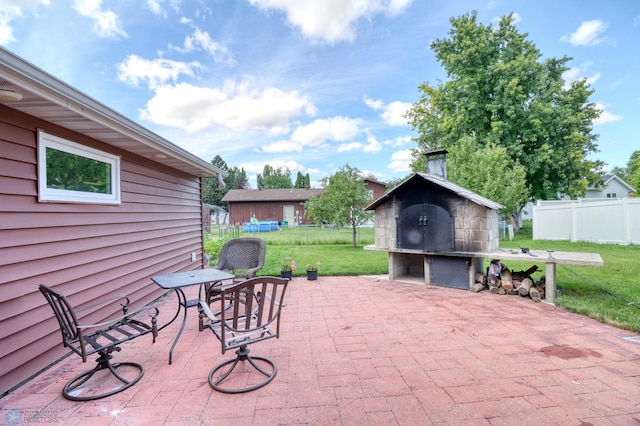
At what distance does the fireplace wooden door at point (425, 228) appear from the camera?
524 centimetres

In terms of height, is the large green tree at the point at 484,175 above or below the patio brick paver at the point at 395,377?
above

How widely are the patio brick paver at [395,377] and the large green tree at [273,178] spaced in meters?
46.5

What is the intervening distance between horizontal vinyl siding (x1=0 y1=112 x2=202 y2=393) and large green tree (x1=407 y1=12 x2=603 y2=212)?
14.0 meters

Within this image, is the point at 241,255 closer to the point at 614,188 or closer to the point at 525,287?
the point at 525,287

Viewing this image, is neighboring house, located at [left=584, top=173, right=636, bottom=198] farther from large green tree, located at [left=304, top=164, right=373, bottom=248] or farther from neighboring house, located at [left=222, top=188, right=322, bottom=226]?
large green tree, located at [left=304, top=164, right=373, bottom=248]

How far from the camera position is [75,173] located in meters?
3.37

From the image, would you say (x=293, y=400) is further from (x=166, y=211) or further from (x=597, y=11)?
(x=597, y=11)

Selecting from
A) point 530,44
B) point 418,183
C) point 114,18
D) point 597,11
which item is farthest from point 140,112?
point 530,44

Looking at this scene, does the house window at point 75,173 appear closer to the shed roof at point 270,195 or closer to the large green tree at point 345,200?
the large green tree at point 345,200

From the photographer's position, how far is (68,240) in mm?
3160

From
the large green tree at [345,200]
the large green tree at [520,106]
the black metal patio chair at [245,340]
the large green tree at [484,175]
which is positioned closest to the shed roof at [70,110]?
the black metal patio chair at [245,340]

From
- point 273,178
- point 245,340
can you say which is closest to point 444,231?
point 245,340

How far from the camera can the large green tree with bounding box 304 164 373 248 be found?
38.1 feet

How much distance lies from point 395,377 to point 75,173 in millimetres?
3886
